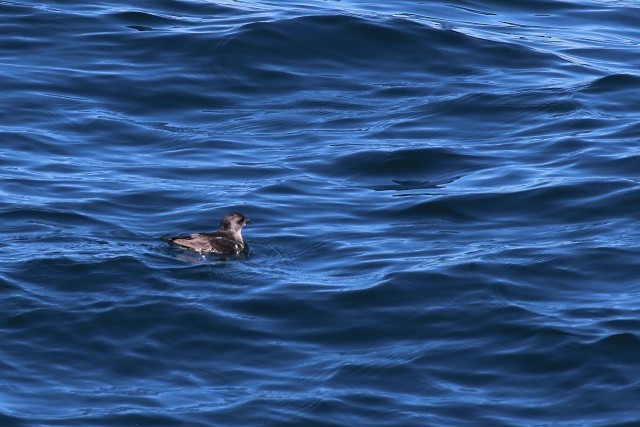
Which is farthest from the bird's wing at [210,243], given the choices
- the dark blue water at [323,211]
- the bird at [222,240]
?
the dark blue water at [323,211]

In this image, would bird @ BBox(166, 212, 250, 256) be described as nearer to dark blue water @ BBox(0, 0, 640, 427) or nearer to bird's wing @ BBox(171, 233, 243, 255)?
bird's wing @ BBox(171, 233, 243, 255)

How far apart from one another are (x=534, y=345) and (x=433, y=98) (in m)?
7.53

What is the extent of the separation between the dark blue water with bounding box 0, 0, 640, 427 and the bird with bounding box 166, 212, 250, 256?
0.18 m

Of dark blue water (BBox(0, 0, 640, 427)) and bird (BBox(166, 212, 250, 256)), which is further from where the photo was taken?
bird (BBox(166, 212, 250, 256))

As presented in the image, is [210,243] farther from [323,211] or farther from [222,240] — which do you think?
[323,211]

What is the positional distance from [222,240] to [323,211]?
195cm

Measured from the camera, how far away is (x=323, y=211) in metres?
15.6

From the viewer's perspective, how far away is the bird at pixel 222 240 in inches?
546

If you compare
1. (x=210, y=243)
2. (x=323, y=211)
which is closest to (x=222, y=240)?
(x=210, y=243)

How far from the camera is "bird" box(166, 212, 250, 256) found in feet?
45.5

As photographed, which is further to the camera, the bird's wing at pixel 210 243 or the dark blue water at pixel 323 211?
the bird's wing at pixel 210 243

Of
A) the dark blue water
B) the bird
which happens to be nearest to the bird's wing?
the bird

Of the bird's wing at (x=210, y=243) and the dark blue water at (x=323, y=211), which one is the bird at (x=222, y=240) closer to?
the bird's wing at (x=210, y=243)

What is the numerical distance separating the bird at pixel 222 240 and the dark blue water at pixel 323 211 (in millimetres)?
177
